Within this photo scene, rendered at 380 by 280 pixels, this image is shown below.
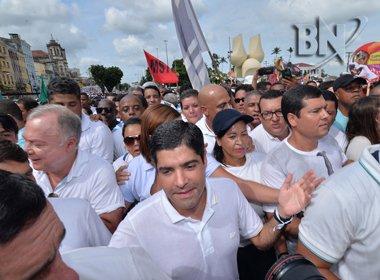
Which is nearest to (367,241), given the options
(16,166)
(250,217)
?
(250,217)

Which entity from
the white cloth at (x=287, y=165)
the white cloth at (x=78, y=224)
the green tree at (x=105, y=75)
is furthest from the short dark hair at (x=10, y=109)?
the green tree at (x=105, y=75)

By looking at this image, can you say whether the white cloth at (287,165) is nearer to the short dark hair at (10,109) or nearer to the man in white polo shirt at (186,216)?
the man in white polo shirt at (186,216)

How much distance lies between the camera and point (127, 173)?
2.67 m

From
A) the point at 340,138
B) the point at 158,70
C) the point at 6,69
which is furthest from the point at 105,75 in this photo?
the point at 340,138

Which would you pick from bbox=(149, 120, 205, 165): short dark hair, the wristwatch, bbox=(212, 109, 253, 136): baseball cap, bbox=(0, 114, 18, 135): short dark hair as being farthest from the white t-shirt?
bbox=(0, 114, 18, 135): short dark hair

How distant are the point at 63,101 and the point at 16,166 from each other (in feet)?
5.47

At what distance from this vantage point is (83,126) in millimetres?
3613

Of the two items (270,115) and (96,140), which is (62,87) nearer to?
(96,140)

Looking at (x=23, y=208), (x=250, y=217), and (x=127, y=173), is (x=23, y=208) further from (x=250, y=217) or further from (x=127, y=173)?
(x=127, y=173)

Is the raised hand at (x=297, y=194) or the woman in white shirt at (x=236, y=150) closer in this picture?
the raised hand at (x=297, y=194)

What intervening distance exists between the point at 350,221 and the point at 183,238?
32.8 inches

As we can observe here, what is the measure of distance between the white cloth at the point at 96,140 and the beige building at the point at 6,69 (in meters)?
83.4

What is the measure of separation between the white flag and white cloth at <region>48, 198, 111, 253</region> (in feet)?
15.6

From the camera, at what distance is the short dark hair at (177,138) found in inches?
72.7
